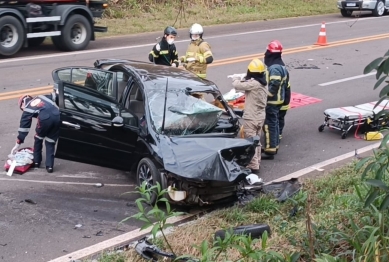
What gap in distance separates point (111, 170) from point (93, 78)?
129 cm

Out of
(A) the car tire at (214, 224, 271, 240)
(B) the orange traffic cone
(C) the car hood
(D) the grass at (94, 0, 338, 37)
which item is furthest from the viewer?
(D) the grass at (94, 0, 338, 37)

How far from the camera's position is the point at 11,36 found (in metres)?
16.4

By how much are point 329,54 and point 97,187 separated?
38.8 ft

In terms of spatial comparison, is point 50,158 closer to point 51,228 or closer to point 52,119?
point 52,119

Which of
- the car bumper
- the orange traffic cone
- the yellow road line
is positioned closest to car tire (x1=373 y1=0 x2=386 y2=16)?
the car bumper

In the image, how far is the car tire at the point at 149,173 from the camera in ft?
24.9

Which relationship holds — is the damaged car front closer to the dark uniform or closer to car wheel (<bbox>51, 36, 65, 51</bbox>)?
the dark uniform

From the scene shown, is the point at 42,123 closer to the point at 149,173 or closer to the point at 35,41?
the point at 149,173

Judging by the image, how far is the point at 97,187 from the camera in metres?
8.24

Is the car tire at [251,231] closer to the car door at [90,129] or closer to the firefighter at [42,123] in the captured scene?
the car door at [90,129]

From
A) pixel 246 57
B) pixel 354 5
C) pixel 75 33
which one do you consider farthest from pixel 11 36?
pixel 354 5

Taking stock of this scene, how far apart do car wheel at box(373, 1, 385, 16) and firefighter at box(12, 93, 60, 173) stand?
2236cm

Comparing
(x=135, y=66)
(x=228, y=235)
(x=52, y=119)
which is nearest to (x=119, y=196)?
(x=52, y=119)

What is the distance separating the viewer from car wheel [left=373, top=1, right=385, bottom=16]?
28219 millimetres
